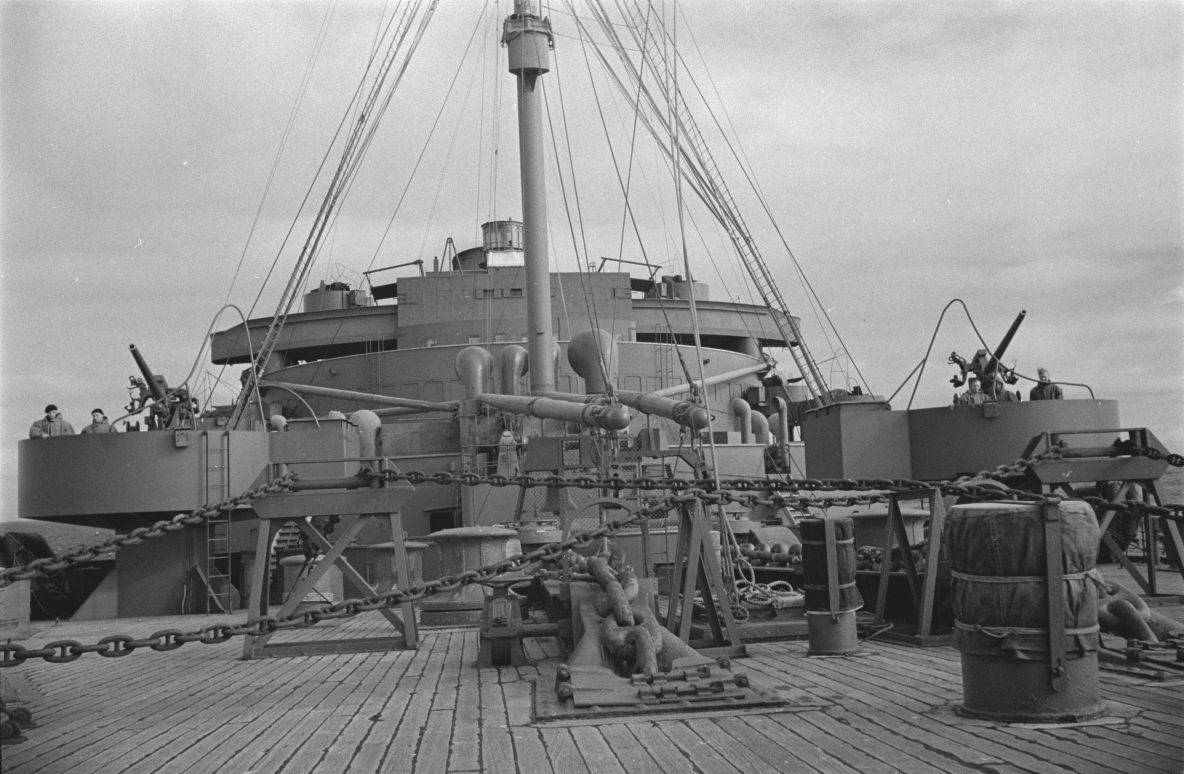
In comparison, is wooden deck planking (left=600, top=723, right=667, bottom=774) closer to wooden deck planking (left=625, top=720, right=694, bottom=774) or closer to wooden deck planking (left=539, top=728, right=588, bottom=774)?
wooden deck planking (left=625, top=720, right=694, bottom=774)

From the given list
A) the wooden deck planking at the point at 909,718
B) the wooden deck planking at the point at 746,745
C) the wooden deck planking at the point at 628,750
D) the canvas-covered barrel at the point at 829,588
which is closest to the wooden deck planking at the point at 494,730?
the wooden deck planking at the point at 628,750

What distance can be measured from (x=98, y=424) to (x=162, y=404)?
1010mm

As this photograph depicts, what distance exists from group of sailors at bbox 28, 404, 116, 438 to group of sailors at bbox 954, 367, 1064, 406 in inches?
443

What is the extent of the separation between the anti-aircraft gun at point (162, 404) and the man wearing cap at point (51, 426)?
2.77 feet

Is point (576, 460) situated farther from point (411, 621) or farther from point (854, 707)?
point (854, 707)

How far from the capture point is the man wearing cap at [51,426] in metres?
15.0

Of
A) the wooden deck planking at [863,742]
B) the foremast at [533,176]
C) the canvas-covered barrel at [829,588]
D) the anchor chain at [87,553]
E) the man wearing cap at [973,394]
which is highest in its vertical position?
the foremast at [533,176]

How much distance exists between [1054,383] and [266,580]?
941 centimetres

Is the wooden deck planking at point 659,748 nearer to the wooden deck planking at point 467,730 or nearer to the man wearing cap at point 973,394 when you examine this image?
the wooden deck planking at point 467,730

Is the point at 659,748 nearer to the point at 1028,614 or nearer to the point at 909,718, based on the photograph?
the point at 909,718

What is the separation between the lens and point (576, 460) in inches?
642

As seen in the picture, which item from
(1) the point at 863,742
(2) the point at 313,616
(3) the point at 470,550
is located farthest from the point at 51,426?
(1) the point at 863,742

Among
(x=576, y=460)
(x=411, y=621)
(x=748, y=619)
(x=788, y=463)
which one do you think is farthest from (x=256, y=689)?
(x=788, y=463)

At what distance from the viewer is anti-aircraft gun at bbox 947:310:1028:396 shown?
12.2 m
